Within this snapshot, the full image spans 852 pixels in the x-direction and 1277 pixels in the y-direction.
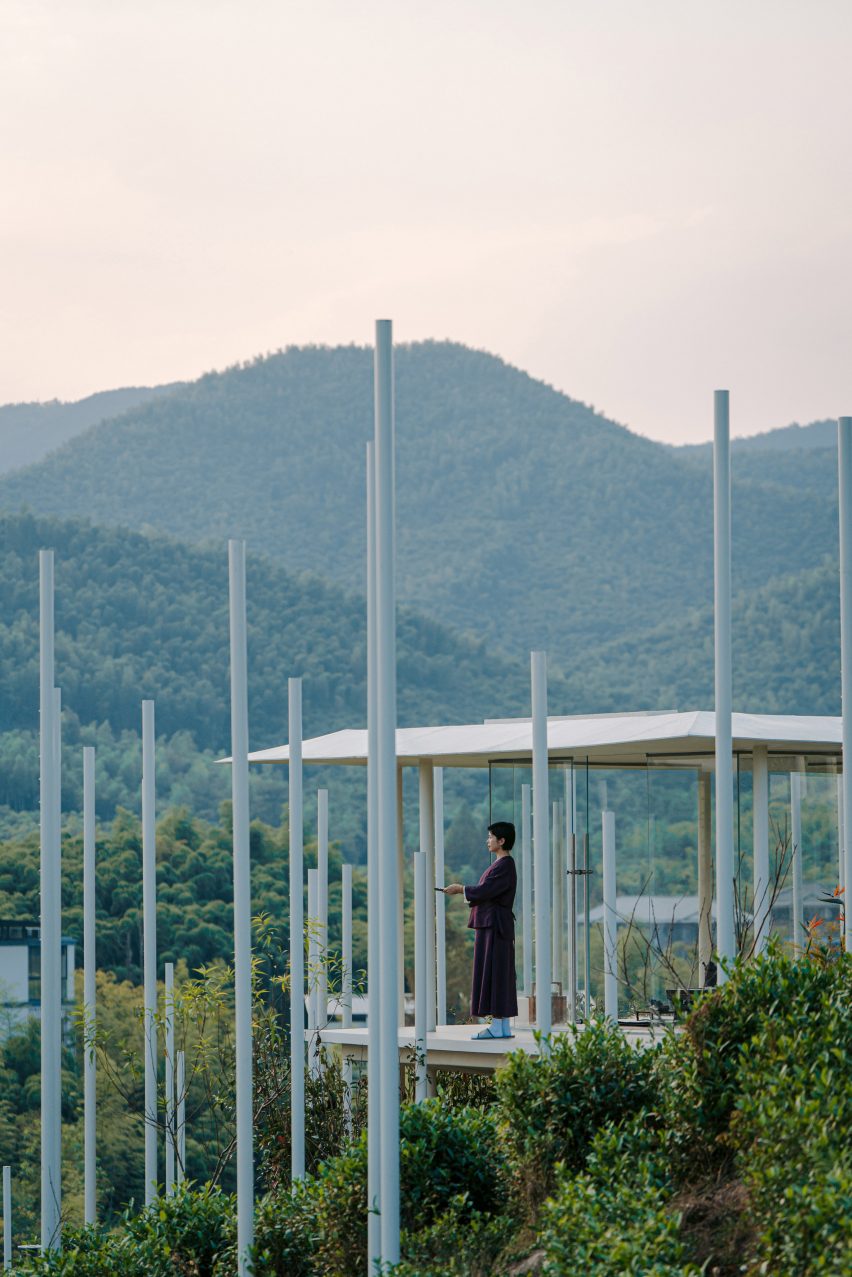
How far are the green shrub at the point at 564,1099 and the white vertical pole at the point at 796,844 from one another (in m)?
3.89

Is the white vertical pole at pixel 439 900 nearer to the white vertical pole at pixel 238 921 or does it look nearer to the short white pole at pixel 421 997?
the short white pole at pixel 421 997

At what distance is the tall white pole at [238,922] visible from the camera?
7.40m

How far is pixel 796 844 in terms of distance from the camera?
1080 centimetres

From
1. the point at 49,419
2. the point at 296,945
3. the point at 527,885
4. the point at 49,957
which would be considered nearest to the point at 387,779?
the point at 296,945

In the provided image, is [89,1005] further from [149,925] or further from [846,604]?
[846,604]

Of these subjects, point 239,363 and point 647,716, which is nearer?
point 647,716

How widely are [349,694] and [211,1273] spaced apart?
33.8m

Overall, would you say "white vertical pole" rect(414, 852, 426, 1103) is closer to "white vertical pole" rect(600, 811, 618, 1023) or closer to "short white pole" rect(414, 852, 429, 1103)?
"short white pole" rect(414, 852, 429, 1103)

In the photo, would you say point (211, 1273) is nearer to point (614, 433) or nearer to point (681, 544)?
point (681, 544)

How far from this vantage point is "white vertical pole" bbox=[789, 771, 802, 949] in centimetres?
1077

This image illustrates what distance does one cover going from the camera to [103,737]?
3994 cm

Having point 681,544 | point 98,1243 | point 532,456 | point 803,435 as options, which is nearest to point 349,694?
point 681,544

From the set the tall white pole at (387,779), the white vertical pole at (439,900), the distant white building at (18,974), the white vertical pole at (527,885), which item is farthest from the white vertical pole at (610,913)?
the distant white building at (18,974)

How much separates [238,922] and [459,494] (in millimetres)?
49789
